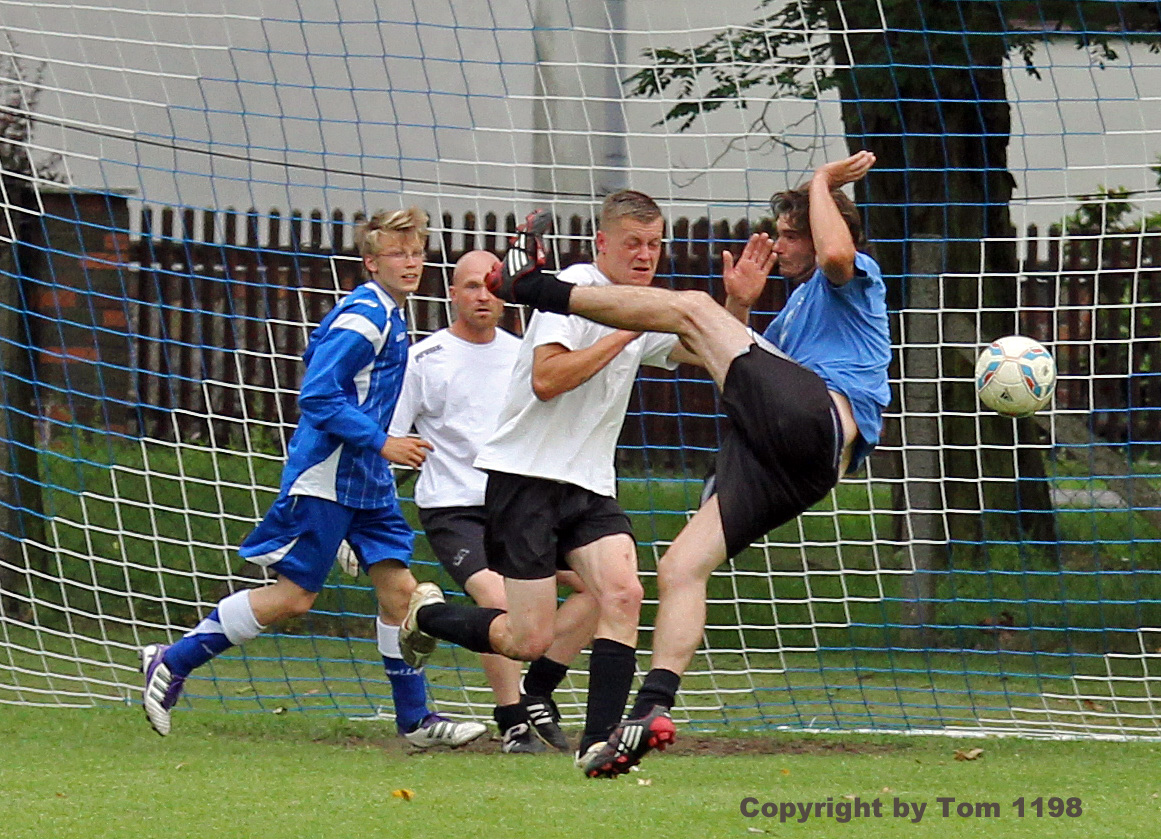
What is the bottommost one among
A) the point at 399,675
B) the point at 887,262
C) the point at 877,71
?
the point at 399,675

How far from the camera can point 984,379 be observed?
6.12m

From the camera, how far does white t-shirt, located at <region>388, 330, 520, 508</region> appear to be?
20.4ft

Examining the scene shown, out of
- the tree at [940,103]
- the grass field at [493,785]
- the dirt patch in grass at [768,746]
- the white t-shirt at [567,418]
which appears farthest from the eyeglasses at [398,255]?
the tree at [940,103]

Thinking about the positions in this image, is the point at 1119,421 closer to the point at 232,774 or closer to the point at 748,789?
the point at 748,789

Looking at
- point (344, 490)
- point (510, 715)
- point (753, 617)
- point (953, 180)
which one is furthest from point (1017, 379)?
point (953, 180)

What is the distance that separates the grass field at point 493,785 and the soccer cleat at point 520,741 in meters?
0.15

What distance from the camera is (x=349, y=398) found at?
19.5 feet

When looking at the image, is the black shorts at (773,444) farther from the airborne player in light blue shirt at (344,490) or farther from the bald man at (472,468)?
the airborne player in light blue shirt at (344,490)

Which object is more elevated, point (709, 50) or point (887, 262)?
point (709, 50)

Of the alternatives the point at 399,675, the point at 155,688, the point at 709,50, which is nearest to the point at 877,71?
the point at 709,50

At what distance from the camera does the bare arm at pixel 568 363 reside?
486 centimetres

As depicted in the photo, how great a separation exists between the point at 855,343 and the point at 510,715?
2.07 metres

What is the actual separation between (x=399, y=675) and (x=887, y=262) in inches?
161

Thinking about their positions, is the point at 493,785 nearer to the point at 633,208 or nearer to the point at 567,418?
the point at 567,418
